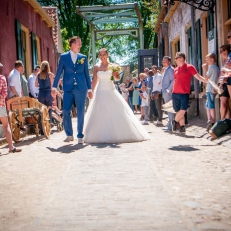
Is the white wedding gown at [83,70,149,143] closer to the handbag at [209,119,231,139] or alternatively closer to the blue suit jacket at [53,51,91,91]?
the blue suit jacket at [53,51,91,91]

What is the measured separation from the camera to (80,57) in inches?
381

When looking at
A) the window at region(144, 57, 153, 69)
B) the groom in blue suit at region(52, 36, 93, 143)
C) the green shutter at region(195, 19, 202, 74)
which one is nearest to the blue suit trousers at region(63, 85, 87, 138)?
the groom in blue suit at region(52, 36, 93, 143)

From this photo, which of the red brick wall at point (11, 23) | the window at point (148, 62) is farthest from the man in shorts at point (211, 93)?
the window at point (148, 62)

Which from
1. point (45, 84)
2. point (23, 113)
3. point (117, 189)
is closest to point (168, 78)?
point (45, 84)

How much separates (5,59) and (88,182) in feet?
28.7

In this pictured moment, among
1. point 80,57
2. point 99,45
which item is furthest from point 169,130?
point 99,45

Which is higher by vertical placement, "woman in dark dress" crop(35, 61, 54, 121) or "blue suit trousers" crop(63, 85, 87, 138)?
"woman in dark dress" crop(35, 61, 54, 121)

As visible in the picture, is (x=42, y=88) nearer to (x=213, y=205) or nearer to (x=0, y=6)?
(x=0, y=6)

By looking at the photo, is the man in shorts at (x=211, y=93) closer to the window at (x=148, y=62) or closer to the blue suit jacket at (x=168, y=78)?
the blue suit jacket at (x=168, y=78)

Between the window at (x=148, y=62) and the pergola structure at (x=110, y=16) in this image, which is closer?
the pergola structure at (x=110, y=16)

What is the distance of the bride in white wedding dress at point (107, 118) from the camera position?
948 centimetres

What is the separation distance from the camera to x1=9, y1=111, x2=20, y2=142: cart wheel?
10023 millimetres

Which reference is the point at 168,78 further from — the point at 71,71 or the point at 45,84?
the point at 71,71

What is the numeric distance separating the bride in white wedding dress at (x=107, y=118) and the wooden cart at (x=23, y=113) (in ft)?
4.75
